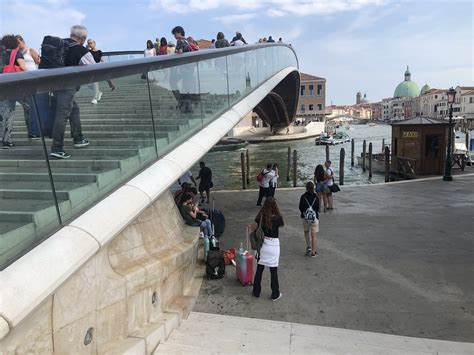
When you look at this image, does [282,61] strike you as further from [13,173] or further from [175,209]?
[13,173]

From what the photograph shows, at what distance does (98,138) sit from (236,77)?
572 cm

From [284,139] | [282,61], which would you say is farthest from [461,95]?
[282,61]

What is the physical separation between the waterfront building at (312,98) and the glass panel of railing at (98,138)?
74.1 m

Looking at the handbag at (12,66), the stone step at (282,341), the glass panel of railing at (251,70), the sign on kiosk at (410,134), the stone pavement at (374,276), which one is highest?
the glass panel of railing at (251,70)

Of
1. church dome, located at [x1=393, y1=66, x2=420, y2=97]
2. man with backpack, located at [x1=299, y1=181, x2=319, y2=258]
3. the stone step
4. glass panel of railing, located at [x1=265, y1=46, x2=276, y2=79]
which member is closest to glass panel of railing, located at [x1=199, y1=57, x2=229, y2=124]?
man with backpack, located at [x1=299, y1=181, x2=319, y2=258]

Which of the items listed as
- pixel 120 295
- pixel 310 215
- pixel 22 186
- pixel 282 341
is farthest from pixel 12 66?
pixel 310 215

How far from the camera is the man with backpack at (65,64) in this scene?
333 centimetres

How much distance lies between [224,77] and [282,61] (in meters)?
11.7

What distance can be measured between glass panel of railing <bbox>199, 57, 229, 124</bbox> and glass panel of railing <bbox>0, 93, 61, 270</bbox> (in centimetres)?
388

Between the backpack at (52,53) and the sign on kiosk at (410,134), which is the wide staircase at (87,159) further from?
the sign on kiosk at (410,134)

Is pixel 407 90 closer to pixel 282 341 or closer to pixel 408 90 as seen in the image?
pixel 408 90

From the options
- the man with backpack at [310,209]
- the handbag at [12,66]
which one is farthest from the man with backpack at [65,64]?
the man with backpack at [310,209]

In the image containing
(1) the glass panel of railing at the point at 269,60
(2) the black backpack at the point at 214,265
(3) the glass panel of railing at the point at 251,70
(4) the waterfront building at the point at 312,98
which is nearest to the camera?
(2) the black backpack at the point at 214,265

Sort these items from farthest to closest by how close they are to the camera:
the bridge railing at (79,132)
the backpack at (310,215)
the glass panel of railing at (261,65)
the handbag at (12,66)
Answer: the glass panel of railing at (261,65), the backpack at (310,215), the handbag at (12,66), the bridge railing at (79,132)
